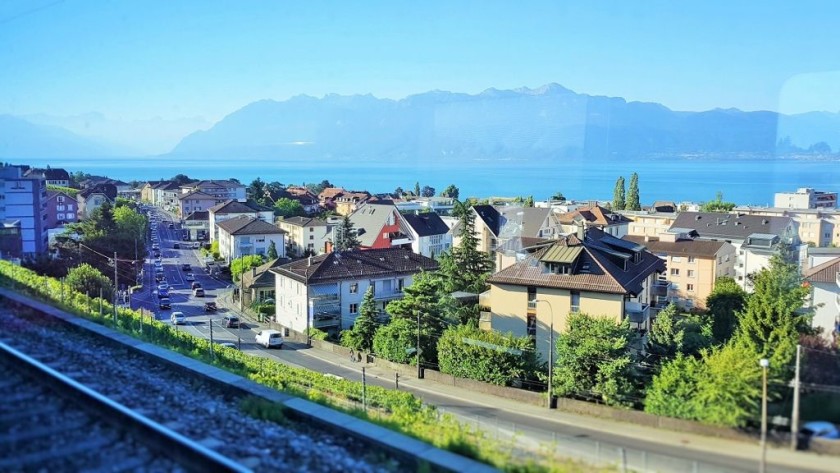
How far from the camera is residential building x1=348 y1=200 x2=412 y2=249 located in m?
32.2

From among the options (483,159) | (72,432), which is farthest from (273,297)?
(483,159)

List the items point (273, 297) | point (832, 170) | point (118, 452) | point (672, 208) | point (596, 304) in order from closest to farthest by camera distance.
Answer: point (118, 452) → point (596, 304) → point (273, 297) → point (672, 208) → point (832, 170)

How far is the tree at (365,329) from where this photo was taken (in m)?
17.0

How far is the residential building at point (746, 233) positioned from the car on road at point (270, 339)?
58.1ft

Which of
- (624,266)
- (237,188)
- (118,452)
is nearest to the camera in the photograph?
(118,452)

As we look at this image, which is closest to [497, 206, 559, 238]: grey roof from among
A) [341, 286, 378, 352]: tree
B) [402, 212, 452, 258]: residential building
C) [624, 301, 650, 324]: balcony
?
[402, 212, 452, 258]: residential building

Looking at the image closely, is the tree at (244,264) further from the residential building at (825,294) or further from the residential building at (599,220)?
the residential building at (825,294)

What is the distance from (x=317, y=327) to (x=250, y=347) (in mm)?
2218

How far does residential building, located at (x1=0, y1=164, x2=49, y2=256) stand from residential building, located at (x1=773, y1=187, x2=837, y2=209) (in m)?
47.6

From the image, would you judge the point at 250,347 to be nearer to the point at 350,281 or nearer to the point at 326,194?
the point at 350,281

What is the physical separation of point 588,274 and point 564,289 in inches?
24.2

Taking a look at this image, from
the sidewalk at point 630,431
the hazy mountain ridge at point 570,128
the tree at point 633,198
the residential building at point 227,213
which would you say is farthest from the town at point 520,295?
the hazy mountain ridge at point 570,128

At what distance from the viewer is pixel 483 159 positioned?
114250 mm

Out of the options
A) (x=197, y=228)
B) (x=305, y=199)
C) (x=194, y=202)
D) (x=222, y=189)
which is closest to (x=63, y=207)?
(x=197, y=228)
